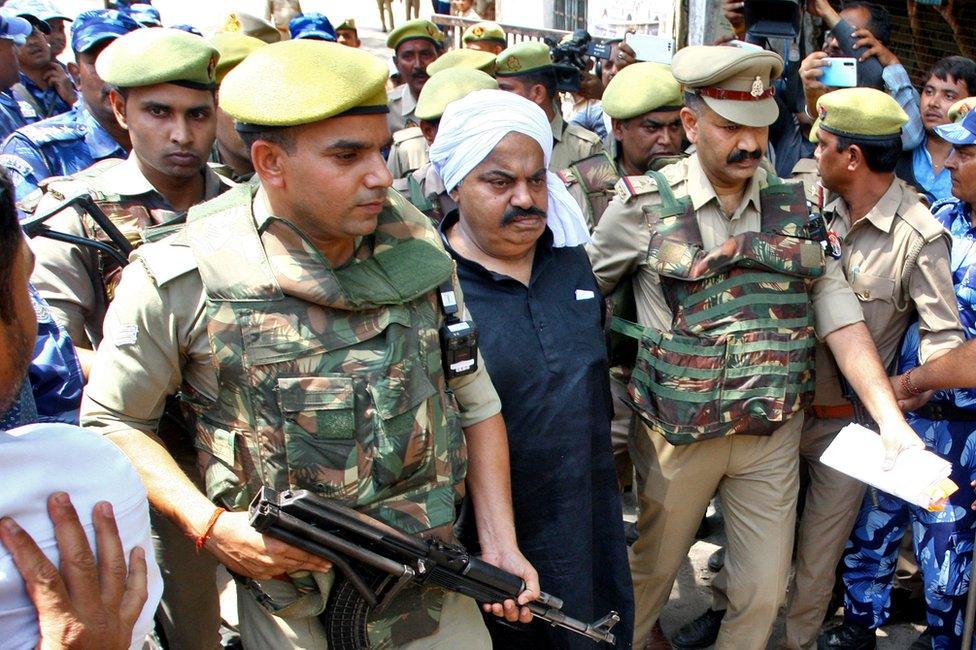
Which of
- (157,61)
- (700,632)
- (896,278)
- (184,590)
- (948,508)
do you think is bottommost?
(700,632)

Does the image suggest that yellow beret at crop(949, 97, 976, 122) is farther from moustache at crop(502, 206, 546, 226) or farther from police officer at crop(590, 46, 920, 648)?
moustache at crop(502, 206, 546, 226)

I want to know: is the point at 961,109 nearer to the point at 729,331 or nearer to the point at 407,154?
the point at 729,331

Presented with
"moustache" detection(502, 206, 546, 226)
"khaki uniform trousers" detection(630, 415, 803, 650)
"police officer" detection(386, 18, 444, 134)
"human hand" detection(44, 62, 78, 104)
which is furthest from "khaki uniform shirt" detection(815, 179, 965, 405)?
"human hand" detection(44, 62, 78, 104)

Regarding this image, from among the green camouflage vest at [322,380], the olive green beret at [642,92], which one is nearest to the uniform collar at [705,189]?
the olive green beret at [642,92]

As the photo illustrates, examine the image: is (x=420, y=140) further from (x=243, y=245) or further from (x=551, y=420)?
(x=243, y=245)

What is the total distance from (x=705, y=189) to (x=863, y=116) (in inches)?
30.9

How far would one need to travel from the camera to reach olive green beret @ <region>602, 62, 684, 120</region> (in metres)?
4.34

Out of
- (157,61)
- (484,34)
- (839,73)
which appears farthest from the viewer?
(484,34)

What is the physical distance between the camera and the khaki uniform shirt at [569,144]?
494 cm

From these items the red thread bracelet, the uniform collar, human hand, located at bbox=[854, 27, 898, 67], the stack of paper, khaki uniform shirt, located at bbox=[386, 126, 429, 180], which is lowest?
the stack of paper

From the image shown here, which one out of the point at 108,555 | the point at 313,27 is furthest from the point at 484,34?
the point at 108,555

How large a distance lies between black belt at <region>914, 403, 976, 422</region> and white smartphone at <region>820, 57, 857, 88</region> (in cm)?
193

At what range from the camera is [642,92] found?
14.3ft

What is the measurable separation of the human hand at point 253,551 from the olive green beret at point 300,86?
0.86 m
